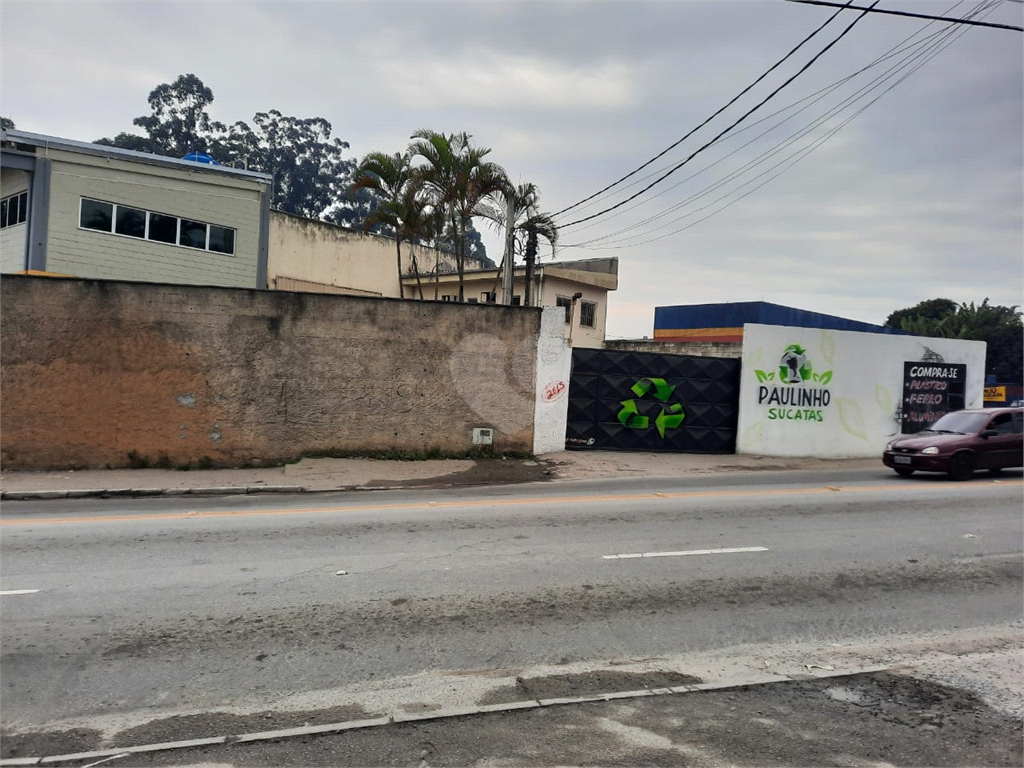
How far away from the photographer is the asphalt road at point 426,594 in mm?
4758

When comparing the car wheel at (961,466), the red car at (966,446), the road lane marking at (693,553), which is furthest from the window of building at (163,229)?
the car wheel at (961,466)

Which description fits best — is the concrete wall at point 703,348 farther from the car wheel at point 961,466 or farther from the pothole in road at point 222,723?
the pothole in road at point 222,723

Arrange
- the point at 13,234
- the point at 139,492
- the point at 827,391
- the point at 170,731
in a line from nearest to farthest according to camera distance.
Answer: the point at 170,731
the point at 139,492
the point at 827,391
the point at 13,234

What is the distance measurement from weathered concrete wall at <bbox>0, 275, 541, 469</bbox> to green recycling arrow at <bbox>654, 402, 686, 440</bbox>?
334 centimetres

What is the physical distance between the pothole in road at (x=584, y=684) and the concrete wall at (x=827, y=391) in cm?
1390

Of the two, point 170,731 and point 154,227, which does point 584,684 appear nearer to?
point 170,731

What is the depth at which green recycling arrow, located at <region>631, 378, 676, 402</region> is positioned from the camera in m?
17.4

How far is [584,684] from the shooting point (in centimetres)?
478

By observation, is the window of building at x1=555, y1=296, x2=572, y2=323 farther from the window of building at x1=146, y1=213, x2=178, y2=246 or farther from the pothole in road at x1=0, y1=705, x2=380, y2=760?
the pothole in road at x1=0, y1=705, x2=380, y2=760

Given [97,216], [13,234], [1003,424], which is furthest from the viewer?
[97,216]

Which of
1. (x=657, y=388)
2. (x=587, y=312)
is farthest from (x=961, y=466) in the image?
(x=587, y=312)

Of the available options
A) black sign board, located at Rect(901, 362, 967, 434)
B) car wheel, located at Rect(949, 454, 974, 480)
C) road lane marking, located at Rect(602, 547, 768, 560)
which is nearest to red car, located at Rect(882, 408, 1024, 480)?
car wheel, located at Rect(949, 454, 974, 480)

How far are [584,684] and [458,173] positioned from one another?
16.5 metres

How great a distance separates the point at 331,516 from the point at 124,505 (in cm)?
388
